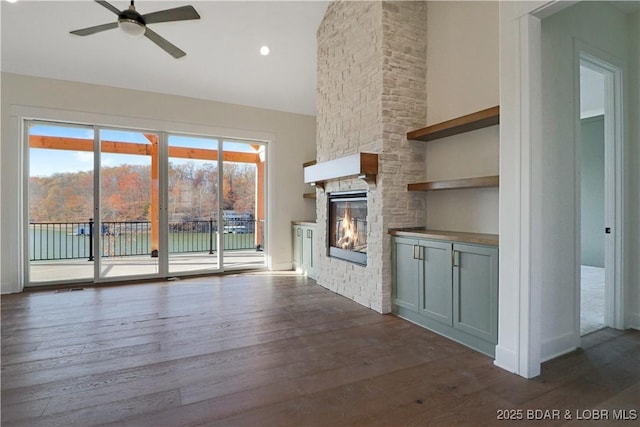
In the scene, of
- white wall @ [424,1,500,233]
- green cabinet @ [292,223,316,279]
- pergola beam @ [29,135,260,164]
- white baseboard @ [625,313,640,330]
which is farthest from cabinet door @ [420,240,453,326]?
pergola beam @ [29,135,260,164]

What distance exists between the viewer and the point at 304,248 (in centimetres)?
567

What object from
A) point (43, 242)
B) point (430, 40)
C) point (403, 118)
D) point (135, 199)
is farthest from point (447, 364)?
point (43, 242)

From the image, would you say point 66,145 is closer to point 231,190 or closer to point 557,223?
point 231,190

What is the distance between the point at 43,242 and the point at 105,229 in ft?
2.77

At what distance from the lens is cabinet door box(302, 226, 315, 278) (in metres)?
5.40

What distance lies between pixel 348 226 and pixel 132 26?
3.09 meters

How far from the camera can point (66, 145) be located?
15.9 feet

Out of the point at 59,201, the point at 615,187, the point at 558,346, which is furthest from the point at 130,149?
the point at 615,187

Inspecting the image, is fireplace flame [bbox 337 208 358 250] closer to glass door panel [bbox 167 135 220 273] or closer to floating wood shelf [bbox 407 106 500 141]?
floating wood shelf [bbox 407 106 500 141]

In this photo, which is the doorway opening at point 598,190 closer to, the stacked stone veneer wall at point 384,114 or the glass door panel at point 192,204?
the stacked stone veneer wall at point 384,114

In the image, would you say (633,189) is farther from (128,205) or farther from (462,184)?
(128,205)

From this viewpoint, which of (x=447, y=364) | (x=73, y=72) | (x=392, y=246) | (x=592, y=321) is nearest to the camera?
(x=447, y=364)

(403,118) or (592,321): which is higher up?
(403,118)

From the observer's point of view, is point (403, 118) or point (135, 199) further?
point (135, 199)
